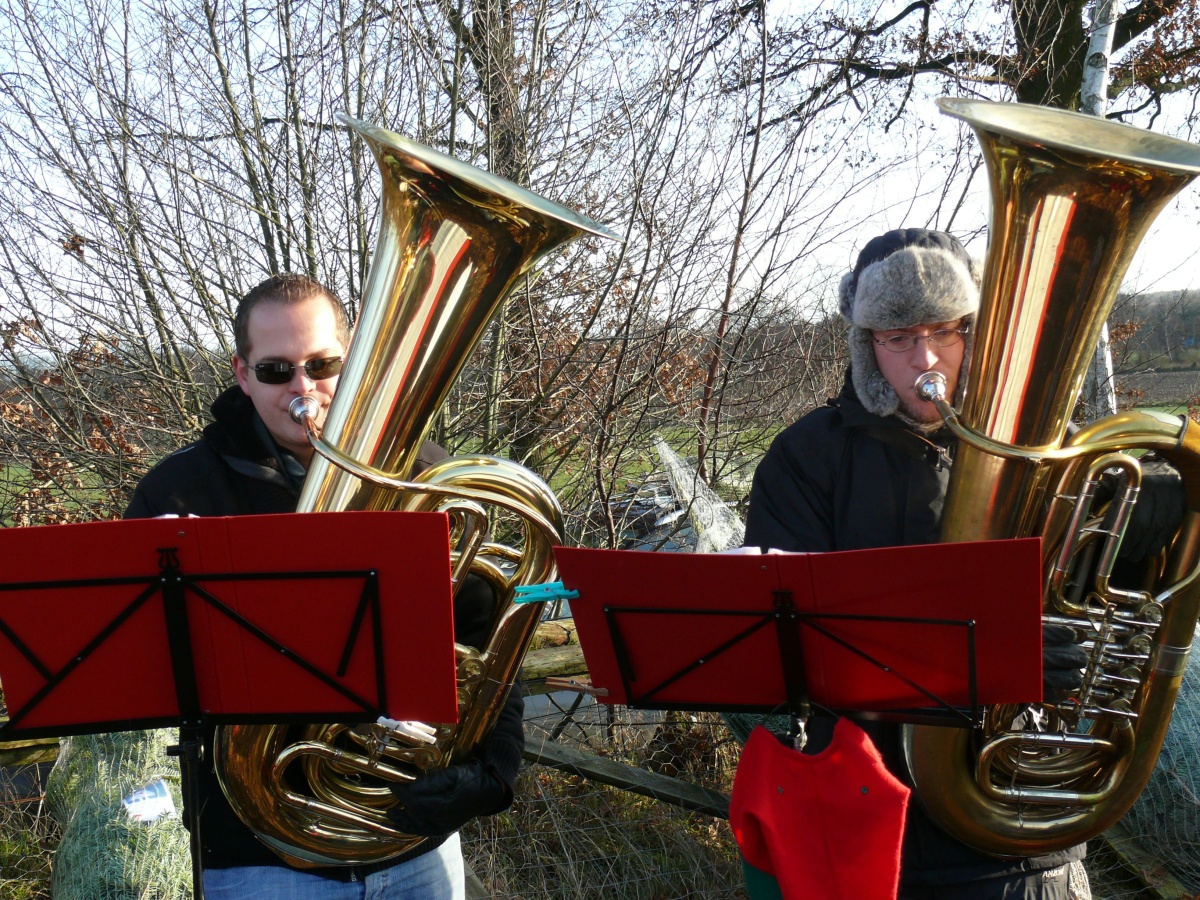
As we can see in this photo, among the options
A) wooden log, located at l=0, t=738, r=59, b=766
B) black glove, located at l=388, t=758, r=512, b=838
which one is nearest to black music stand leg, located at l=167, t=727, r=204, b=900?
black glove, located at l=388, t=758, r=512, b=838

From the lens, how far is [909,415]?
6.96ft

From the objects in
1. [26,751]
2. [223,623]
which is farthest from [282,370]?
[26,751]

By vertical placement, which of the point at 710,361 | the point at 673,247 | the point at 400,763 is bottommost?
the point at 400,763

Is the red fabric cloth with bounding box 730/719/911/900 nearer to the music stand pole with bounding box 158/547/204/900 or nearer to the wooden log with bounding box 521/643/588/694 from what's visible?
the music stand pole with bounding box 158/547/204/900

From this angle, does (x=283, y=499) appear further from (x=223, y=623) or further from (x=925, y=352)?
(x=925, y=352)

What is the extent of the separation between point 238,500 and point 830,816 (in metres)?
1.30

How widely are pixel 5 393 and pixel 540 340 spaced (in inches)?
102

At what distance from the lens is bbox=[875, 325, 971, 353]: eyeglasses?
2.09m

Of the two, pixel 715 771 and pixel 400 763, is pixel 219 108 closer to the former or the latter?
pixel 400 763

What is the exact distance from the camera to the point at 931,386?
78.2 inches

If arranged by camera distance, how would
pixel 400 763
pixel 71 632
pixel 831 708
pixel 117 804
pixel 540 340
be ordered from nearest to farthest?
pixel 71 632
pixel 831 708
pixel 400 763
pixel 117 804
pixel 540 340

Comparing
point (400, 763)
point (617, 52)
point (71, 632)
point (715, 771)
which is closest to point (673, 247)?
point (617, 52)

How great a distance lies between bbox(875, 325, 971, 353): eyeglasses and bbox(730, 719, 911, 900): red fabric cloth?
33.5 inches

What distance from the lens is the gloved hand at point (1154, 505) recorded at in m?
1.98
